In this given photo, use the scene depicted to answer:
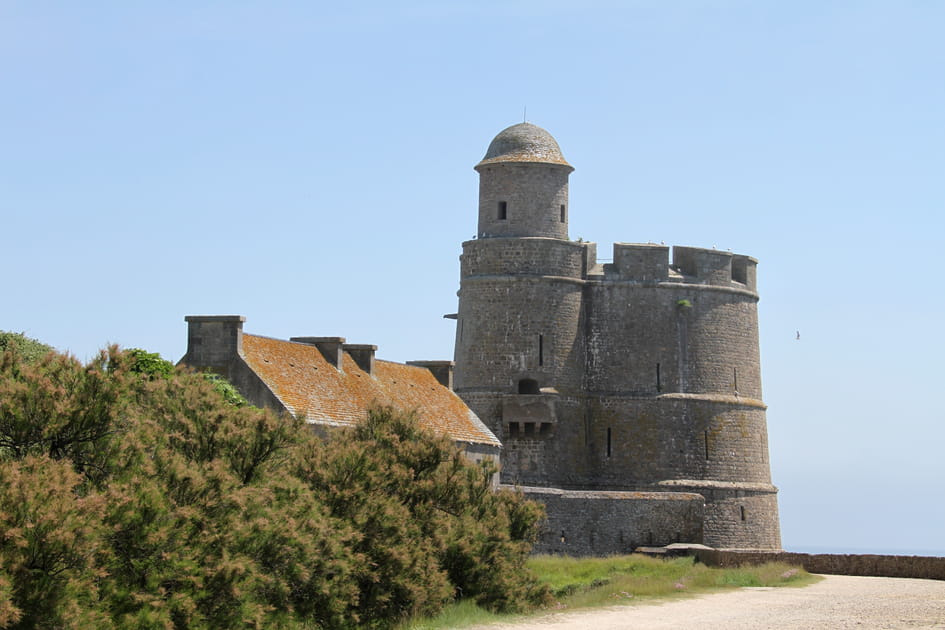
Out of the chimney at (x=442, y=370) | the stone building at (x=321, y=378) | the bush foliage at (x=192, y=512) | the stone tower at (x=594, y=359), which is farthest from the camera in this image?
the stone tower at (x=594, y=359)

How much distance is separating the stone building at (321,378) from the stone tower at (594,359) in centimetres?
548

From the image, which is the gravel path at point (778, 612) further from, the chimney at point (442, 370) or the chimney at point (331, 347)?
the chimney at point (442, 370)

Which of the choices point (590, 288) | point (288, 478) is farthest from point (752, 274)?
point (288, 478)

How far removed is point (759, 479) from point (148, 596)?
3636 cm

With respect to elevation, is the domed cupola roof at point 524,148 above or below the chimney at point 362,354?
above

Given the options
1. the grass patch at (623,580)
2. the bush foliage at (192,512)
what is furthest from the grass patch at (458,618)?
the bush foliage at (192,512)

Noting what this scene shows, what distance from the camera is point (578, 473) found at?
156 feet

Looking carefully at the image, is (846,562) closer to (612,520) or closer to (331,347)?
(612,520)

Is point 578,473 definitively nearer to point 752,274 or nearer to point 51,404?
point 752,274

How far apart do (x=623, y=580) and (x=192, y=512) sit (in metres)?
19.0

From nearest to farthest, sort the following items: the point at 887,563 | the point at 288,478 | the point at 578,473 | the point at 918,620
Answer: the point at 288,478 → the point at 918,620 → the point at 887,563 → the point at 578,473

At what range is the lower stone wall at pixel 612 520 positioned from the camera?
43500mm

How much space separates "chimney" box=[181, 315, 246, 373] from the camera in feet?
109

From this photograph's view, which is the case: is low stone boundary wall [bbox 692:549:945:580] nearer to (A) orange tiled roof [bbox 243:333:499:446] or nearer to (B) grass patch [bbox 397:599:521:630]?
(A) orange tiled roof [bbox 243:333:499:446]
